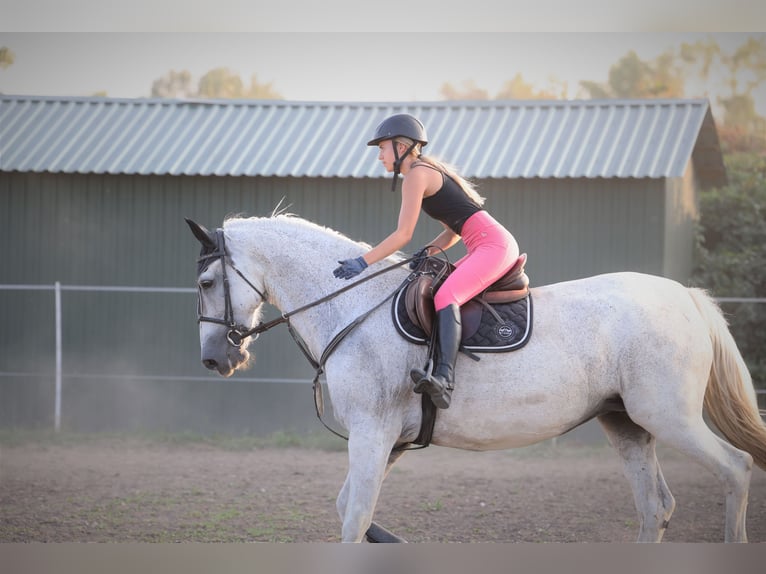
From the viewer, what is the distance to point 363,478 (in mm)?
3518

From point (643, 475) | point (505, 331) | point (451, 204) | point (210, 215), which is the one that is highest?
point (210, 215)

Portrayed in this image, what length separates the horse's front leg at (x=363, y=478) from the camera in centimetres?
350

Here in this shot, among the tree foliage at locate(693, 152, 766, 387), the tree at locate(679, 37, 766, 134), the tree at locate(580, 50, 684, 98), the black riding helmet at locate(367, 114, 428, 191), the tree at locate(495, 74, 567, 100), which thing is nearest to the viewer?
the black riding helmet at locate(367, 114, 428, 191)

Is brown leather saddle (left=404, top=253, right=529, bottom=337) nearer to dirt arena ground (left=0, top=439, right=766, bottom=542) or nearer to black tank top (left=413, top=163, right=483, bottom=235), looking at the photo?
black tank top (left=413, top=163, right=483, bottom=235)

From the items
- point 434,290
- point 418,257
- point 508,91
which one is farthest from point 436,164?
point 508,91

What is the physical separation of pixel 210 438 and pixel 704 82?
7130mm

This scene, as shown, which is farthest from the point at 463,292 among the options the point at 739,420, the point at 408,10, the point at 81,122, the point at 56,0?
the point at 81,122

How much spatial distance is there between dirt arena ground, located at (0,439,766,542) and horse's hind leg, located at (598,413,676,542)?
3.78 ft

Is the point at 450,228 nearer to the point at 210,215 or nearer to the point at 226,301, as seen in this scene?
the point at 226,301

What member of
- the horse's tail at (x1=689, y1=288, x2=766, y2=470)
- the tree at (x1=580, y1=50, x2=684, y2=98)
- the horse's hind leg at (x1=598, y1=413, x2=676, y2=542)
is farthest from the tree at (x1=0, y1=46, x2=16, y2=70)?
the tree at (x1=580, y1=50, x2=684, y2=98)

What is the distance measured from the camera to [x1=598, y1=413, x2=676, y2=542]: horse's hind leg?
154 inches

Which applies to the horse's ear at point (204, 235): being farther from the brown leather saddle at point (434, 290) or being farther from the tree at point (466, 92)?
the tree at point (466, 92)

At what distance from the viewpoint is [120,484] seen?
250 inches

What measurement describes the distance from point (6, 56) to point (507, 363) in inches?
261
